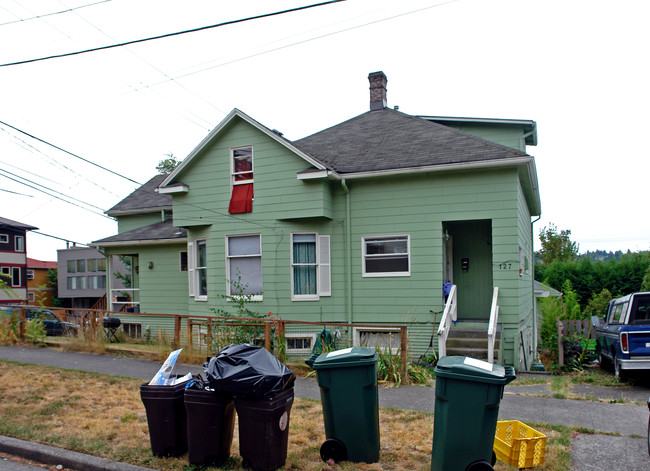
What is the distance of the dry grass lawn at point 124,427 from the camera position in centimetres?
547

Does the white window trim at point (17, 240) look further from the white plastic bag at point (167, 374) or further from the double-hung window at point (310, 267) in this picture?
the white plastic bag at point (167, 374)

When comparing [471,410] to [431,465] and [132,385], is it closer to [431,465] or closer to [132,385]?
[431,465]

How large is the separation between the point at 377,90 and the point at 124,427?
12878 millimetres

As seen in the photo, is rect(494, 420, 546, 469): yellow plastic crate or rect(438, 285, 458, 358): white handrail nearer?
rect(494, 420, 546, 469): yellow plastic crate

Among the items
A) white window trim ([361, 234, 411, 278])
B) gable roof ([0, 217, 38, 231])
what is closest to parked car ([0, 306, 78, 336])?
white window trim ([361, 234, 411, 278])

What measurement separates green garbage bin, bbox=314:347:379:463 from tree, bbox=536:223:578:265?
39.6m

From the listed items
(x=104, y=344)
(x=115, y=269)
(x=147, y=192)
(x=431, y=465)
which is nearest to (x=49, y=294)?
(x=115, y=269)

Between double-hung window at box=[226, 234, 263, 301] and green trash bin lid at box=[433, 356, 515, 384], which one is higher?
double-hung window at box=[226, 234, 263, 301]

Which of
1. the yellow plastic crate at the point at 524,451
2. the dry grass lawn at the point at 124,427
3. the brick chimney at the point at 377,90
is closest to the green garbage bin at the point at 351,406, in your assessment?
the dry grass lawn at the point at 124,427

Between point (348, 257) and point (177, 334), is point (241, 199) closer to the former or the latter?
point (348, 257)

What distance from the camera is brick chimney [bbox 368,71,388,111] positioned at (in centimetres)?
1656

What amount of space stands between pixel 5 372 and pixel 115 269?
119 ft

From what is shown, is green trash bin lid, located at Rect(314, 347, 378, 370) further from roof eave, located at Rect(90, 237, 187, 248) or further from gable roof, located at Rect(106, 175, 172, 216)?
gable roof, located at Rect(106, 175, 172, 216)

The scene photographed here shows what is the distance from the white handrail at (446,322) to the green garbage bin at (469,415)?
20.2ft
